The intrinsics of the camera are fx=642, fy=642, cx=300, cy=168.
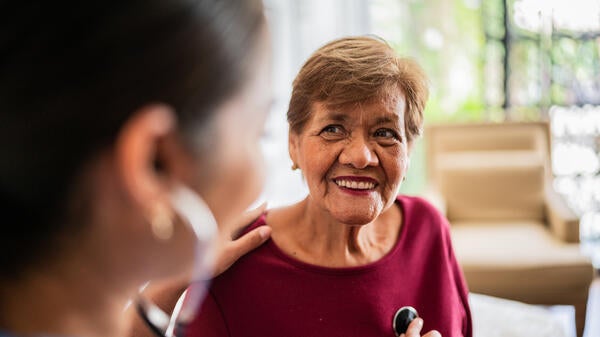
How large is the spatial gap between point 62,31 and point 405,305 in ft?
3.09

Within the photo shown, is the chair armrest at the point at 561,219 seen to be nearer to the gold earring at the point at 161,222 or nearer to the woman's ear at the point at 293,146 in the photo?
the woman's ear at the point at 293,146

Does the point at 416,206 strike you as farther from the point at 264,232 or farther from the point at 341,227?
the point at 264,232

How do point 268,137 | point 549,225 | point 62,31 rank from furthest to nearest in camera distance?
point 549,225 < point 268,137 < point 62,31

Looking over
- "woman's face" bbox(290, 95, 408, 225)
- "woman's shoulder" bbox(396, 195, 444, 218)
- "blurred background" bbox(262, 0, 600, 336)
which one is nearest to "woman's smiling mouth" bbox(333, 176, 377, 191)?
"woman's face" bbox(290, 95, 408, 225)

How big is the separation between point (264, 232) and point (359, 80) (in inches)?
13.7

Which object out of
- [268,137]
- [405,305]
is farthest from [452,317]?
[268,137]

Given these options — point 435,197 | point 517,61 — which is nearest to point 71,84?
point 435,197

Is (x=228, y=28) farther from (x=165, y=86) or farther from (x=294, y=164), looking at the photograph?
(x=294, y=164)

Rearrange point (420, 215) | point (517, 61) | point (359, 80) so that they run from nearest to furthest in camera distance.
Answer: point (359, 80), point (420, 215), point (517, 61)

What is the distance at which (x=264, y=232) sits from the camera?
1252 millimetres

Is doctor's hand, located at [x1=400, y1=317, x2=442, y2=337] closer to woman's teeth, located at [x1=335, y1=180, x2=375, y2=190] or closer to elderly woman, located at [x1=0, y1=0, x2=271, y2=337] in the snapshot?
woman's teeth, located at [x1=335, y1=180, x2=375, y2=190]

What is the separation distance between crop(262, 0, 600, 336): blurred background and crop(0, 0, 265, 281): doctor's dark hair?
136 inches

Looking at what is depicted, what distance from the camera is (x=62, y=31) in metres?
0.48

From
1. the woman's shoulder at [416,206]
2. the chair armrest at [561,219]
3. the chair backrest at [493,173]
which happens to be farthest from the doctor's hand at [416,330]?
the chair backrest at [493,173]
